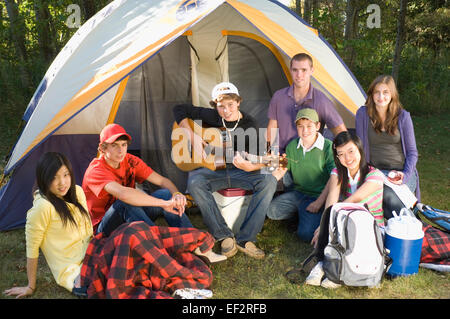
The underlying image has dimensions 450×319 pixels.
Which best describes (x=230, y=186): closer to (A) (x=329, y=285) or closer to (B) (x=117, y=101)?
(A) (x=329, y=285)

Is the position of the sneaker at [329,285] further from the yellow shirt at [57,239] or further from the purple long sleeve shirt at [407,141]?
Answer: the yellow shirt at [57,239]

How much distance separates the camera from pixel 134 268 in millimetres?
2254

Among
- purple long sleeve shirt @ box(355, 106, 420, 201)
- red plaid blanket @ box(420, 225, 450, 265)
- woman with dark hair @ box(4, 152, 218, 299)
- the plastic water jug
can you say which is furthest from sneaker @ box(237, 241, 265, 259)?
purple long sleeve shirt @ box(355, 106, 420, 201)

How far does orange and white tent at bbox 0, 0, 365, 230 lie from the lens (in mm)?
2877

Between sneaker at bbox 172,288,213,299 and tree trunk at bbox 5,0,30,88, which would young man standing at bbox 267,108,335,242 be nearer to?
sneaker at bbox 172,288,213,299

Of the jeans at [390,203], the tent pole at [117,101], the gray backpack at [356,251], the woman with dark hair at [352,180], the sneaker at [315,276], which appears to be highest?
the tent pole at [117,101]

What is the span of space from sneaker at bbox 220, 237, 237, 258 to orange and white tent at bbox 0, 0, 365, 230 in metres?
1.31

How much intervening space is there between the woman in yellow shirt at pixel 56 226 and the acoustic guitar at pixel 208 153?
1157mm

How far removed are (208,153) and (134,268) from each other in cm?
134

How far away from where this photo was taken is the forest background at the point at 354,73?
251 centimetres

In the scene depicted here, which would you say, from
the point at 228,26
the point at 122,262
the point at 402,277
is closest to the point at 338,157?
the point at 402,277

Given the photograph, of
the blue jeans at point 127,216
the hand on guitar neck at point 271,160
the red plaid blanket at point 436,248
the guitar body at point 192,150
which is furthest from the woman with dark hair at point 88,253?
the red plaid blanket at point 436,248

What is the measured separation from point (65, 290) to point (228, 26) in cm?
297

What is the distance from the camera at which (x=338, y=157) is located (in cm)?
275
